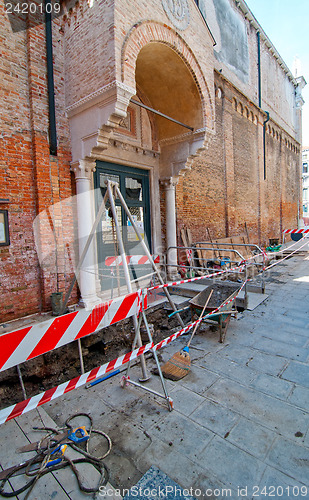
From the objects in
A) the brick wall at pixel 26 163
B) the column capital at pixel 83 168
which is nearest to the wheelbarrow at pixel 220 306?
the brick wall at pixel 26 163

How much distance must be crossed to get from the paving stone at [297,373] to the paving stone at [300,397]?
14 cm

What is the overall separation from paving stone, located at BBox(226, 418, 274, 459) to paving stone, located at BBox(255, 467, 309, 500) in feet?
0.61

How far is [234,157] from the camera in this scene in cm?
1281

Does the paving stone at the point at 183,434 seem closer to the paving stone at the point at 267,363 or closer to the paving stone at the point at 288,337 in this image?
the paving stone at the point at 267,363

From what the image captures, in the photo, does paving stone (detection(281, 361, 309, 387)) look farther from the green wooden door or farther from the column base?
the column base

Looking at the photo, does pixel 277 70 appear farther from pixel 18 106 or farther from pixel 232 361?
pixel 232 361

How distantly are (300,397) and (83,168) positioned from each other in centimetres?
518

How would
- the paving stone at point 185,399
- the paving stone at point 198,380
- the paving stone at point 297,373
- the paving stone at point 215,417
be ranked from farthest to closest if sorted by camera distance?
1. the paving stone at point 297,373
2. the paving stone at point 198,380
3. the paving stone at point 185,399
4. the paving stone at point 215,417

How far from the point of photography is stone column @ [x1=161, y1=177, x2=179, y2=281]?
26.5ft

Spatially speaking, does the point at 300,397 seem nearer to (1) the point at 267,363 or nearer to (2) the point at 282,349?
(1) the point at 267,363

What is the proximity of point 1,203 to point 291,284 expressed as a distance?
27.2ft

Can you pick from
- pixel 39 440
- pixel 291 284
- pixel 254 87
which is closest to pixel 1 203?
pixel 39 440

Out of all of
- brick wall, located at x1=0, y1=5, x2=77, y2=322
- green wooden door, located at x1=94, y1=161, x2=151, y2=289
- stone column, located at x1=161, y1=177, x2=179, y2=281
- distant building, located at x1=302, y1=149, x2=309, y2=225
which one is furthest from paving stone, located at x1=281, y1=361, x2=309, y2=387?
distant building, located at x1=302, y1=149, x2=309, y2=225

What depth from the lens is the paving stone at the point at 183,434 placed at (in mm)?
2350
